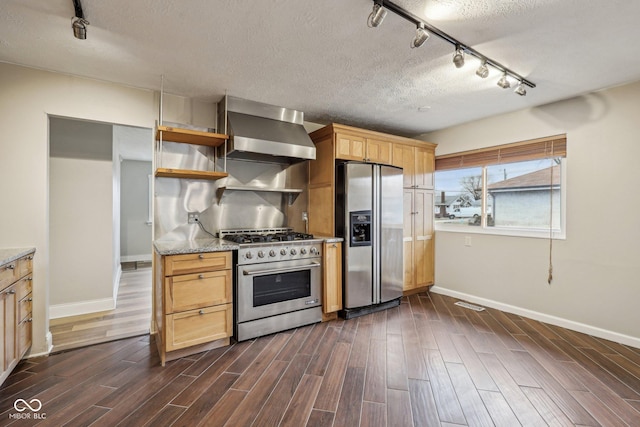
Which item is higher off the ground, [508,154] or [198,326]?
[508,154]

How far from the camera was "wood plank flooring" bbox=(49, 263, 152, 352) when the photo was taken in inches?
112

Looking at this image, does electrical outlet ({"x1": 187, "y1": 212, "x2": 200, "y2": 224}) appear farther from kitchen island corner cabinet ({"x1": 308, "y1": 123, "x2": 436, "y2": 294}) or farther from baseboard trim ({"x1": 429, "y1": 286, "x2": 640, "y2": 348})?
baseboard trim ({"x1": 429, "y1": 286, "x2": 640, "y2": 348})

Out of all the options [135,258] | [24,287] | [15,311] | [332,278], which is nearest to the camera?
[15,311]

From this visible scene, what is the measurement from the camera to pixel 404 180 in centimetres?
418

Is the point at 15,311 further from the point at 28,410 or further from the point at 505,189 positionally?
the point at 505,189

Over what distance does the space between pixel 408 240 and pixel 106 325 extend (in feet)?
12.6

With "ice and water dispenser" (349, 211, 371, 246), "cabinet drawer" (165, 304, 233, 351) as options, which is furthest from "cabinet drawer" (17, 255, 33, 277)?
"ice and water dispenser" (349, 211, 371, 246)

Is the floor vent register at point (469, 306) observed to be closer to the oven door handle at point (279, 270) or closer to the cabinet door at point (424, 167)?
the cabinet door at point (424, 167)

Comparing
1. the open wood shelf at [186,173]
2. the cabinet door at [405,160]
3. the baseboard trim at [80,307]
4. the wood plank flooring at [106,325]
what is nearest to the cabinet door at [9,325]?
the wood plank flooring at [106,325]

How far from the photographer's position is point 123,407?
188cm

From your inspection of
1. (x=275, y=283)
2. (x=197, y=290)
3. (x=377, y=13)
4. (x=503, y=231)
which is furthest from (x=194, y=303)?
(x=503, y=231)

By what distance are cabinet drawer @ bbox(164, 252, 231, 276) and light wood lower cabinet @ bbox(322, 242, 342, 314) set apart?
1.11 meters

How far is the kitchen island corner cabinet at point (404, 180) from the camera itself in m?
3.55

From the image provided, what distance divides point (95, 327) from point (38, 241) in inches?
45.9
